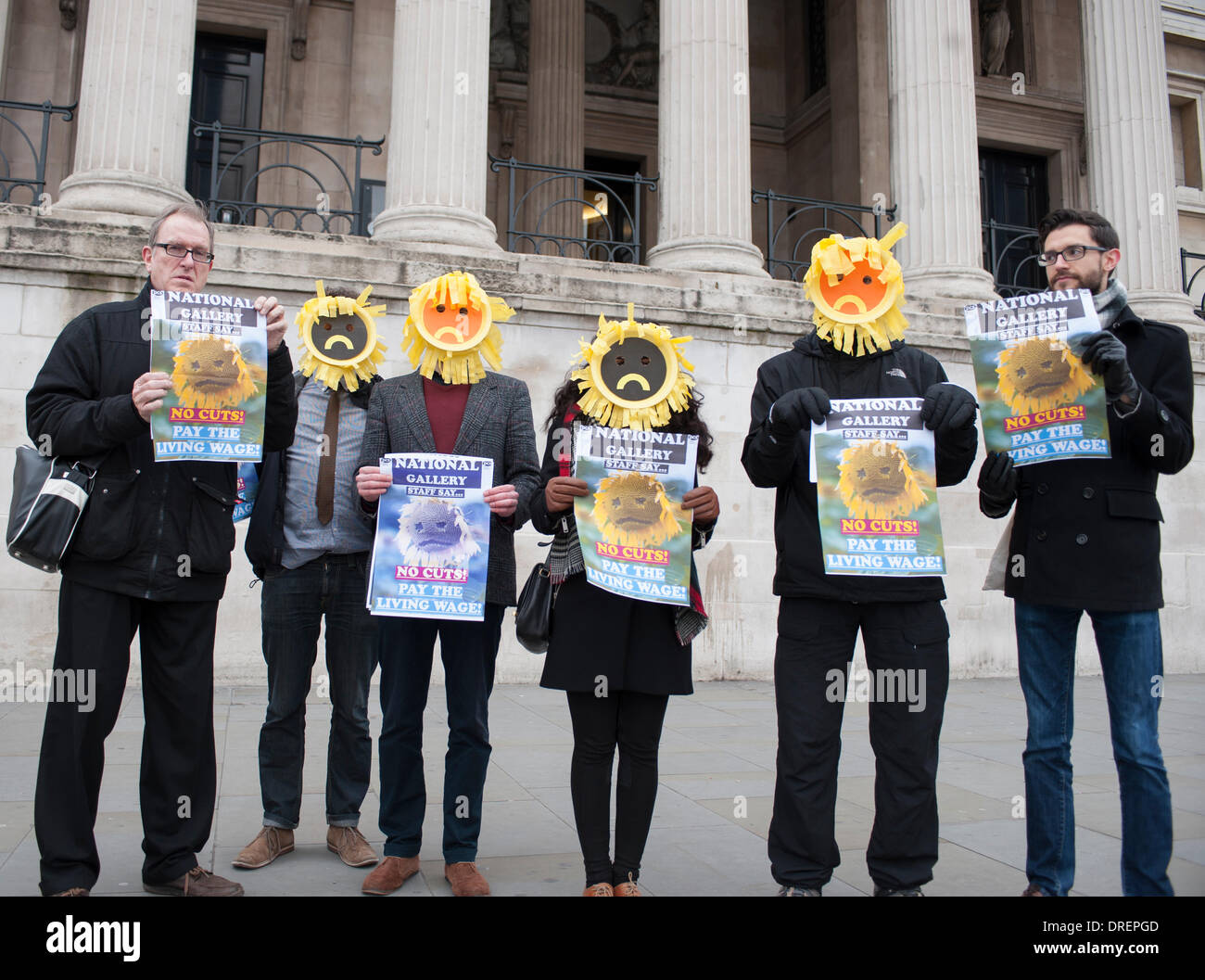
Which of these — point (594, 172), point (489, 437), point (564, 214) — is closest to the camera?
point (489, 437)

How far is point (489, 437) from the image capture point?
13.6ft

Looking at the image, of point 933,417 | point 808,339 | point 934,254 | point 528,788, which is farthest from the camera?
point 934,254

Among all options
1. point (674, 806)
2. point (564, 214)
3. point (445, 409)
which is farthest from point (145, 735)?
point (564, 214)

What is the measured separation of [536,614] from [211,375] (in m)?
1.53

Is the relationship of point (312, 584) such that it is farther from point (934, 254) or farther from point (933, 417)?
point (934, 254)

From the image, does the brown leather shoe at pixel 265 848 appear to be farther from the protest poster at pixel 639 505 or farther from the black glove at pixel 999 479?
the black glove at pixel 999 479

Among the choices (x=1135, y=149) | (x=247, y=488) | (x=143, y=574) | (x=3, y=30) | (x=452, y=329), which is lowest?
(x=143, y=574)

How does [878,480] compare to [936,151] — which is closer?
[878,480]

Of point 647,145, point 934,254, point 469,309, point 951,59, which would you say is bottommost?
point 469,309

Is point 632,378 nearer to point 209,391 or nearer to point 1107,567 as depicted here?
point 209,391

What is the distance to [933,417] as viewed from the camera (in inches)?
140

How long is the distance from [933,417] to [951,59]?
10.7 metres
